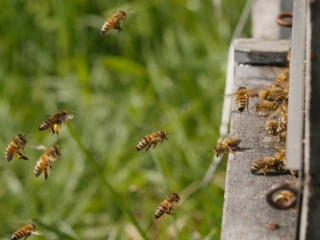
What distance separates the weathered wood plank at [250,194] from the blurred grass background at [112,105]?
4.53ft

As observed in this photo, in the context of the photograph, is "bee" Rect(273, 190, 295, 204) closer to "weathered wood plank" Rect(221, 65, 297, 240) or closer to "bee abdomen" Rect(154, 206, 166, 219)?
"weathered wood plank" Rect(221, 65, 297, 240)

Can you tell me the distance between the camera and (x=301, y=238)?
1.96m

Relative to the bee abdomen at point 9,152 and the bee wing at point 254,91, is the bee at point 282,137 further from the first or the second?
the bee abdomen at point 9,152

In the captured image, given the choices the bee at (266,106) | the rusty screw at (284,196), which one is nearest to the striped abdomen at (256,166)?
the rusty screw at (284,196)

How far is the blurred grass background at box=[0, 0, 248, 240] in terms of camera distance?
4691 millimetres

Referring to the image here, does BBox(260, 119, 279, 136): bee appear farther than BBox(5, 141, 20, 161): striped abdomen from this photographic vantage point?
No

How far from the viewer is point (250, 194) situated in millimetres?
2141

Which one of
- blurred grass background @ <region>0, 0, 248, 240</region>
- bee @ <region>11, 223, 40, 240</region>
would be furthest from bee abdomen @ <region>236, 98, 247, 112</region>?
blurred grass background @ <region>0, 0, 248, 240</region>

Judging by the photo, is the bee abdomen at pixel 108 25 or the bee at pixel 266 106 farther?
the bee abdomen at pixel 108 25

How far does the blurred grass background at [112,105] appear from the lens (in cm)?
469

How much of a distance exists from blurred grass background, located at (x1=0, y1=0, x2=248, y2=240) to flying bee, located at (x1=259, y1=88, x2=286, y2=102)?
1.20 m

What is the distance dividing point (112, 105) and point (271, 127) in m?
3.22

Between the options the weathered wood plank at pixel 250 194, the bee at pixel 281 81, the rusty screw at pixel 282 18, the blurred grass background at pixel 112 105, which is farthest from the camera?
the blurred grass background at pixel 112 105

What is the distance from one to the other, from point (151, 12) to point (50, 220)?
238 centimetres
